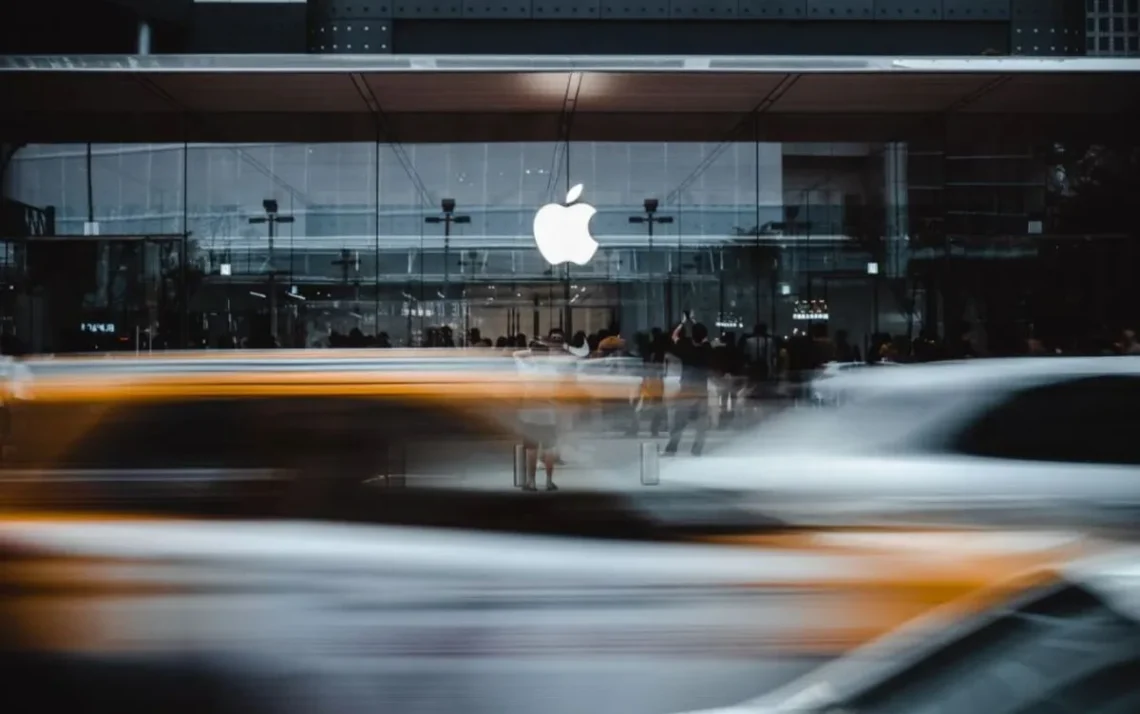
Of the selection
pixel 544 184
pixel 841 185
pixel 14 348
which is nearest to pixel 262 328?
pixel 14 348

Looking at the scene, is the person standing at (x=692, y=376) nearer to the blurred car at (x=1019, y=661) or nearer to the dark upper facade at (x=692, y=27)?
the dark upper facade at (x=692, y=27)

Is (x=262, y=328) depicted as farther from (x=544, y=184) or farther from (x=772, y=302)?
(x=772, y=302)

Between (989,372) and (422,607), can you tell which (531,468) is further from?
(989,372)

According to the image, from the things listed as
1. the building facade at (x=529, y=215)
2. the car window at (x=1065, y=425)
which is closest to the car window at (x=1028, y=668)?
the car window at (x=1065, y=425)

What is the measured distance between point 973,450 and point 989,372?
446 millimetres

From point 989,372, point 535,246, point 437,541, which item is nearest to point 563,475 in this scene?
point 437,541

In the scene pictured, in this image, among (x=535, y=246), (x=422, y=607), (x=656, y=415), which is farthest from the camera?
(x=535, y=246)

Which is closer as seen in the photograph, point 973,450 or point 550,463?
point 550,463

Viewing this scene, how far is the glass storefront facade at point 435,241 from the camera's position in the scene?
59.7ft

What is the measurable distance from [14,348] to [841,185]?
12.5m

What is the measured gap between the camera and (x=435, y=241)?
18.3 m

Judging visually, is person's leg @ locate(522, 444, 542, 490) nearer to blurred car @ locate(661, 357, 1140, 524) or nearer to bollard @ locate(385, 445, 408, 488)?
bollard @ locate(385, 445, 408, 488)

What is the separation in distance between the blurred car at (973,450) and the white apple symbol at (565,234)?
40.4 feet

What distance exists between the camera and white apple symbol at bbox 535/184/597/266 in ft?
59.7
